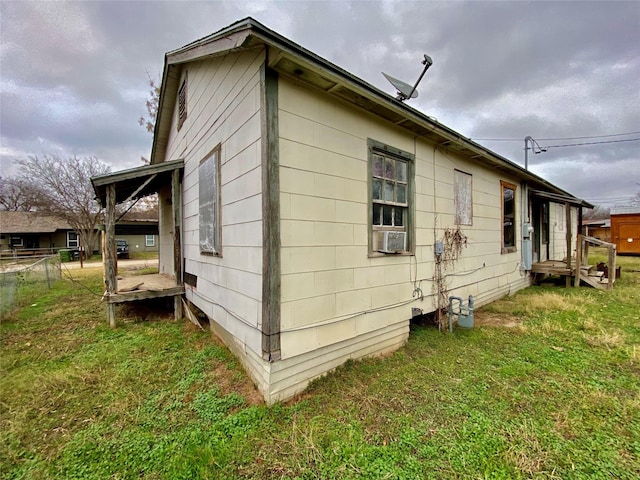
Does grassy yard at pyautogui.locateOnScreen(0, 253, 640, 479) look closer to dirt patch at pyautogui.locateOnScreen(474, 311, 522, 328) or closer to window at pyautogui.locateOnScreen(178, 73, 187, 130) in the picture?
dirt patch at pyautogui.locateOnScreen(474, 311, 522, 328)

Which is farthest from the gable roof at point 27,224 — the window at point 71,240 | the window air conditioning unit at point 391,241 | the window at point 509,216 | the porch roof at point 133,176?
the window at point 509,216

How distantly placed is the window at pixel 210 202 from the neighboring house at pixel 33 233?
29218mm

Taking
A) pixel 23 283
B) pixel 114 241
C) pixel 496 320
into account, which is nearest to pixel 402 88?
pixel 496 320

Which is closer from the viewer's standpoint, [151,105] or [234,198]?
[234,198]

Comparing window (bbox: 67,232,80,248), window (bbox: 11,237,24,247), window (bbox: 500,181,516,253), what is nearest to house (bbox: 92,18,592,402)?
window (bbox: 500,181,516,253)

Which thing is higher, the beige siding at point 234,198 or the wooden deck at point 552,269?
the beige siding at point 234,198

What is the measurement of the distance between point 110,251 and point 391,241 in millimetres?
5401

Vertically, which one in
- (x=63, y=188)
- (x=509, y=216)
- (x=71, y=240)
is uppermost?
(x=63, y=188)

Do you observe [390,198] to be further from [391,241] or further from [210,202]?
[210,202]

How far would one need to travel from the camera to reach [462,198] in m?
5.53

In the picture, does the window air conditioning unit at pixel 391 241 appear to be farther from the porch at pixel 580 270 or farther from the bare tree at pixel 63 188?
the bare tree at pixel 63 188

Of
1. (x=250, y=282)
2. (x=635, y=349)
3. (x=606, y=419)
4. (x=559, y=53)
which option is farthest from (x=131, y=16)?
(x=559, y=53)

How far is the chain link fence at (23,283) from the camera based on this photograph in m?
5.90

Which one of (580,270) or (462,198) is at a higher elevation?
(462,198)
